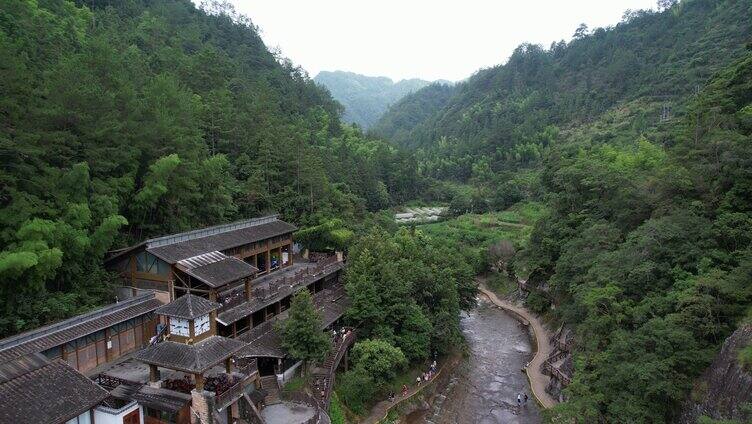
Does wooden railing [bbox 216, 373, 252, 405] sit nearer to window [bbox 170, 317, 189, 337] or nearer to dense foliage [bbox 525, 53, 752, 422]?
window [bbox 170, 317, 189, 337]

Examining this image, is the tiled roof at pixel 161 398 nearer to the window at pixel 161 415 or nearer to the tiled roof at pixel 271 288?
the window at pixel 161 415

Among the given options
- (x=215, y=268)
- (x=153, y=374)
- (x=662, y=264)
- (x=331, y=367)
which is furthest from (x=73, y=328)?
(x=662, y=264)

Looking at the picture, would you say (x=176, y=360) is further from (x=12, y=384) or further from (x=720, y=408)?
(x=720, y=408)

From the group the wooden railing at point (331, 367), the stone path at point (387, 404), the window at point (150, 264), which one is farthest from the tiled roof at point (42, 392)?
the stone path at point (387, 404)

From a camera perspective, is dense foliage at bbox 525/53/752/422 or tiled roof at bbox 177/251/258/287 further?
tiled roof at bbox 177/251/258/287

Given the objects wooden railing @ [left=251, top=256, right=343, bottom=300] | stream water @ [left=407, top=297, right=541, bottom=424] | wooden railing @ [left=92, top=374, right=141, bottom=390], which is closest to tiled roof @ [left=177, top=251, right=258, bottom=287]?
wooden railing @ [left=251, top=256, right=343, bottom=300]

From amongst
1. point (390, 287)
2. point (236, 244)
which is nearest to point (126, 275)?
point (236, 244)

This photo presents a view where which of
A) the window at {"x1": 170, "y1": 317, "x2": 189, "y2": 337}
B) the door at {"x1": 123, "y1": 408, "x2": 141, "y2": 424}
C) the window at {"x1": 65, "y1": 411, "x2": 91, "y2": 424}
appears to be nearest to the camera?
the window at {"x1": 65, "y1": 411, "x2": 91, "y2": 424}

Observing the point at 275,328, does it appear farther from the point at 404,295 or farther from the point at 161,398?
the point at 404,295
